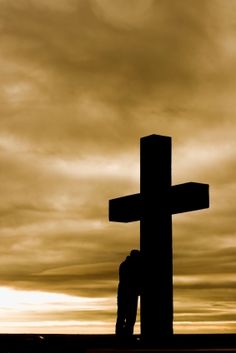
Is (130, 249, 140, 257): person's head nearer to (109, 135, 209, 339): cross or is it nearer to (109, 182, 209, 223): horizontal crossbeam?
(109, 135, 209, 339): cross

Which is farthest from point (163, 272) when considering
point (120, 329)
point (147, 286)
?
point (120, 329)

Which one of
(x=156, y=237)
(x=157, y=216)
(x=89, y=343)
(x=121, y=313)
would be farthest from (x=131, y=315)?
(x=157, y=216)

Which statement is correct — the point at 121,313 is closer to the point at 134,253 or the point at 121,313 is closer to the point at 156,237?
the point at 134,253

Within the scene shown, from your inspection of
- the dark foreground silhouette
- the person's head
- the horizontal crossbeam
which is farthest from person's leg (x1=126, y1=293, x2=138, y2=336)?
the horizontal crossbeam

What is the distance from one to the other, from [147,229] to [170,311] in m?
1.31

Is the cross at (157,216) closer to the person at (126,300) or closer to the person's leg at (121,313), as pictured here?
the person at (126,300)

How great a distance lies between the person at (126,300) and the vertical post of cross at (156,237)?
440 mm

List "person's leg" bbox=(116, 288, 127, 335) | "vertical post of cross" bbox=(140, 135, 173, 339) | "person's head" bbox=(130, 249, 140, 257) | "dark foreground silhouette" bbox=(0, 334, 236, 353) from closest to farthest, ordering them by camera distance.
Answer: "dark foreground silhouette" bbox=(0, 334, 236, 353) < "person's leg" bbox=(116, 288, 127, 335) < "person's head" bbox=(130, 249, 140, 257) < "vertical post of cross" bbox=(140, 135, 173, 339)

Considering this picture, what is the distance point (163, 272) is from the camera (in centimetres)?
1027

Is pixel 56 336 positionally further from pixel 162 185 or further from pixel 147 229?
pixel 162 185

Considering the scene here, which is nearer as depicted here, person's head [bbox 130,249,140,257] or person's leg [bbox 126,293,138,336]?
person's leg [bbox 126,293,138,336]

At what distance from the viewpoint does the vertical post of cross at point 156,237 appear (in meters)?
10.2

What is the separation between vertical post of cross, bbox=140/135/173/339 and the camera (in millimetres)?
10172

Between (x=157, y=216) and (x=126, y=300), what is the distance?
163 cm
